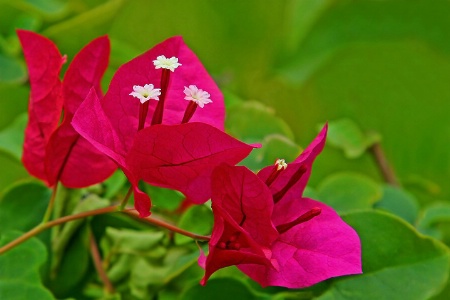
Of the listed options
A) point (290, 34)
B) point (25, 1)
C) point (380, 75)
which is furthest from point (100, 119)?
point (380, 75)

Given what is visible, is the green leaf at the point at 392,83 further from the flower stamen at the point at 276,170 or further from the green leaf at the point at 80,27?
the flower stamen at the point at 276,170

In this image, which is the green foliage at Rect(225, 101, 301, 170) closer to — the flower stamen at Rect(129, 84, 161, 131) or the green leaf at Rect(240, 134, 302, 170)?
the green leaf at Rect(240, 134, 302, 170)

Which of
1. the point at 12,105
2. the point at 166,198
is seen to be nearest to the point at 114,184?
the point at 166,198

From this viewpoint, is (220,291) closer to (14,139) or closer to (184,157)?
(184,157)

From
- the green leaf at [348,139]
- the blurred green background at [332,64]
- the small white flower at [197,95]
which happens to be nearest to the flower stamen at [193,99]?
the small white flower at [197,95]

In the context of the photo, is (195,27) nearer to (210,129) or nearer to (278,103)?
(278,103)

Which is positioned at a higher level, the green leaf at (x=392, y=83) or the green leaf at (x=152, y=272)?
the green leaf at (x=152, y=272)
